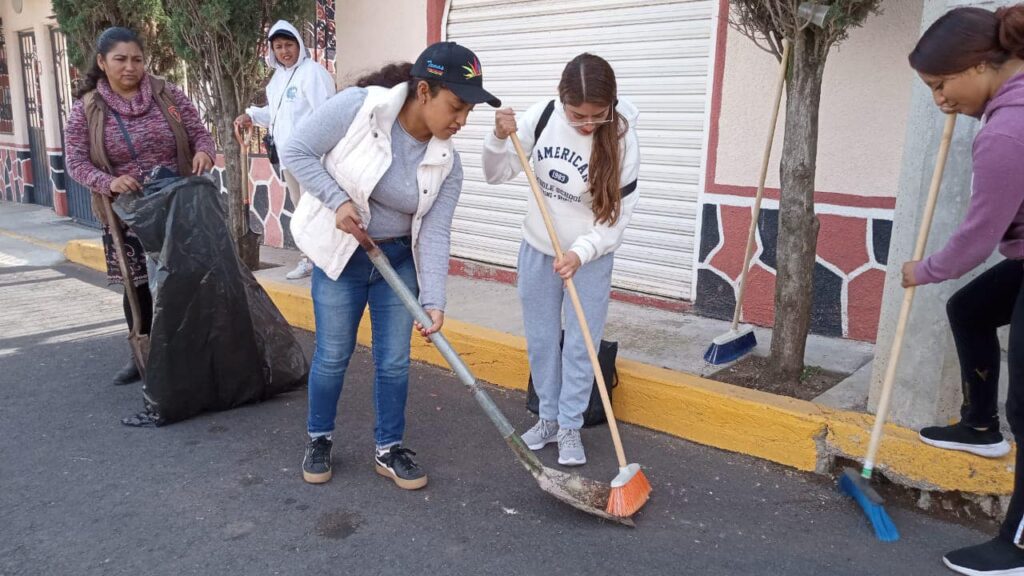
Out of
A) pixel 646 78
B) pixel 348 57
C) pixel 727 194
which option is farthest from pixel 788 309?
pixel 348 57

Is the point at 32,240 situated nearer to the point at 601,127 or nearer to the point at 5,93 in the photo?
the point at 5,93

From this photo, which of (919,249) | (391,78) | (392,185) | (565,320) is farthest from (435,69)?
(919,249)

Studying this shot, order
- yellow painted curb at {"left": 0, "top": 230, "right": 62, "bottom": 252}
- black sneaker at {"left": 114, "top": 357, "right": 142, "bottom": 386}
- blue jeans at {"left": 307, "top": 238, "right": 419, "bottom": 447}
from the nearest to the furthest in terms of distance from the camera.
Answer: blue jeans at {"left": 307, "top": 238, "right": 419, "bottom": 447} → black sneaker at {"left": 114, "top": 357, "right": 142, "bottom": 386} → yellow painted curb at {"left": 0, "top": 230, "right": 62, "bottom": 252}

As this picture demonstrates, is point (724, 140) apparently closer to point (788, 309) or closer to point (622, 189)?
point (788, 309)

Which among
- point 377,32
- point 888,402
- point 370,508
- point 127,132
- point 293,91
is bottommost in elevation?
point 370,508

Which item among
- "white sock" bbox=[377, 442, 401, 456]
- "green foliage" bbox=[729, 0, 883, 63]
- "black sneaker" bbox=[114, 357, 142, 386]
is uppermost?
"green foliage" bbox=[729, 0, 883, 63]

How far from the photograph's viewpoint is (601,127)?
3201 mm

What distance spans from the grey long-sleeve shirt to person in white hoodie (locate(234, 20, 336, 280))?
2.75 metres

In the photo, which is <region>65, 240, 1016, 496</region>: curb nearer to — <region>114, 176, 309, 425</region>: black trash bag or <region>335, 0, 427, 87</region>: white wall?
<region>114, 176, 309, 425</region>: black trash bag

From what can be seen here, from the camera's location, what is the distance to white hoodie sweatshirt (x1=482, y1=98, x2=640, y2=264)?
324 centimetres

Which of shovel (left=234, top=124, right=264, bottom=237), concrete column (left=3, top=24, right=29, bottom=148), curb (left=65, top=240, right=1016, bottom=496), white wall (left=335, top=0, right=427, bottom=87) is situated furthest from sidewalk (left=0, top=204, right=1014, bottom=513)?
concrete column (left=3, top=24, right=29, bottom=148)

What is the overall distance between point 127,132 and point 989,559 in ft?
13.7

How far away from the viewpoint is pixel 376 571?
2.69 meters

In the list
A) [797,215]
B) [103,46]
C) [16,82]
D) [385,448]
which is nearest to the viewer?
[385,448]
